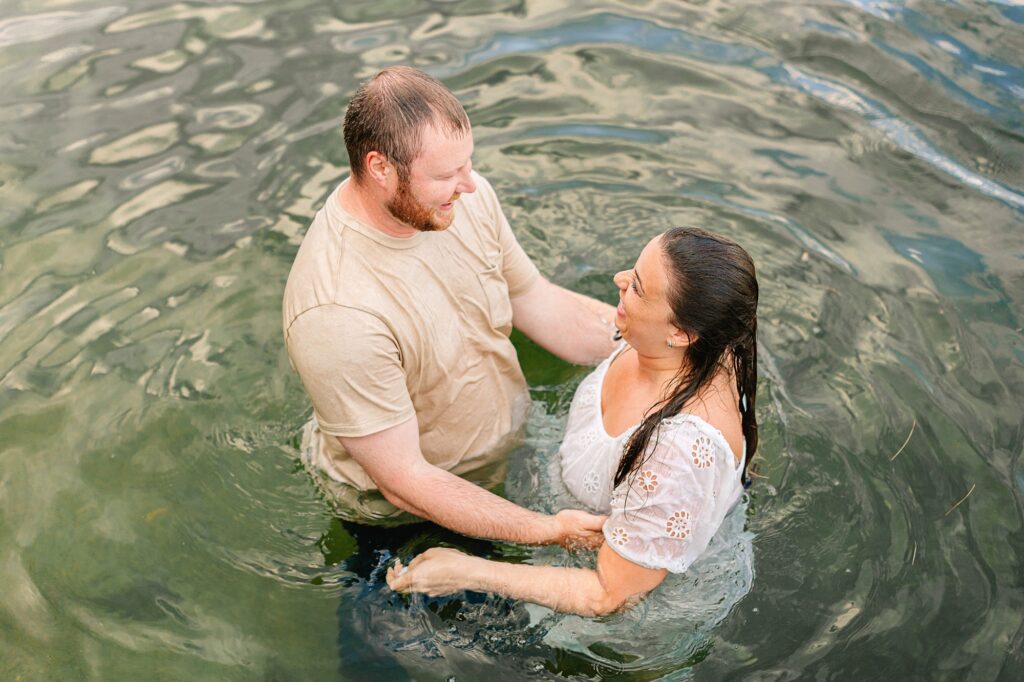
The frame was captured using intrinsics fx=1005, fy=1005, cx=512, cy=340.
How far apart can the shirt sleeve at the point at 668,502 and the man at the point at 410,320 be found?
238 mm

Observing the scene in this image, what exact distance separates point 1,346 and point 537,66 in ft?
13.7

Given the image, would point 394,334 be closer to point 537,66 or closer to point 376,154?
point 376,154

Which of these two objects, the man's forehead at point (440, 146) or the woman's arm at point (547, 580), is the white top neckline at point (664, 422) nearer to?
the woman's arm at point (547, 580)

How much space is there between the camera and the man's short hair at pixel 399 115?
3793 mm

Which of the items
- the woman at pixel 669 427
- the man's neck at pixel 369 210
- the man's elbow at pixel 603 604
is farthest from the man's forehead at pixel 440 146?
the man's elbow at pixel 603 604

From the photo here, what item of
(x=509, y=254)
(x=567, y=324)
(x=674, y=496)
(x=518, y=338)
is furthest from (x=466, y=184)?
(x=518, y=338)

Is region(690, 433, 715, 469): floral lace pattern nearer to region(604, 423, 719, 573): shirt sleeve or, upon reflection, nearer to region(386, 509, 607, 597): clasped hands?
region(604, 423, 719, 573): shirt sleeve

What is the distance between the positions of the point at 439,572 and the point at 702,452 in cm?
122

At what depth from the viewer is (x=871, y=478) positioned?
4957 mm

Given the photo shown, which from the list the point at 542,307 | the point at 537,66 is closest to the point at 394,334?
the point at 542,307

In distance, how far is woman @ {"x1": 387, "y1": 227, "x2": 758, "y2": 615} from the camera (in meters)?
3.48

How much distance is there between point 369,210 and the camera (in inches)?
157

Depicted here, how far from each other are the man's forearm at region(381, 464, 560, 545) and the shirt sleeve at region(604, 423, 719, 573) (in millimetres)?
486

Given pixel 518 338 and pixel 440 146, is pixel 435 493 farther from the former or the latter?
pixel 518 338
